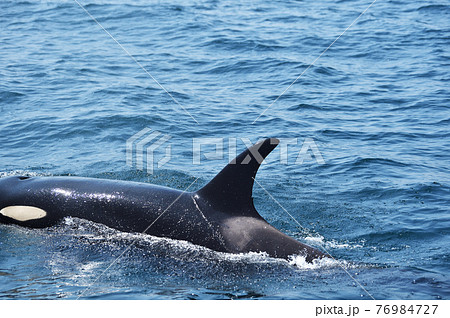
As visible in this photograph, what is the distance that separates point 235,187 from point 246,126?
25.6ft

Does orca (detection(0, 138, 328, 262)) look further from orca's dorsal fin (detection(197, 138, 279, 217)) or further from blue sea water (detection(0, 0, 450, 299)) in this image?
blue sea water (detection(0, 0, 450, 299))

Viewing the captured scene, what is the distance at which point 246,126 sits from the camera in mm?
15609

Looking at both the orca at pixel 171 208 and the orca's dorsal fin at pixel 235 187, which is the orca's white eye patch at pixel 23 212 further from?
the orca's dorsal fin at pixel 235 187

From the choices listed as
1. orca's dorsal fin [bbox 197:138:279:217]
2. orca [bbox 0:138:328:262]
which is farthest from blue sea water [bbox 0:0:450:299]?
orca's dorsal fin [bbox 197:138:279:217]

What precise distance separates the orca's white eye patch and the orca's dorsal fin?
111 inches

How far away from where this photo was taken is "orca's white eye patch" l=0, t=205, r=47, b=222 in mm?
9203

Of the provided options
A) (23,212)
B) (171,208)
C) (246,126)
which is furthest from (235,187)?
(246,126)

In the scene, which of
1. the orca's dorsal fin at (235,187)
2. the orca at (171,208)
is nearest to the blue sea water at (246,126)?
the orca at (171,208)

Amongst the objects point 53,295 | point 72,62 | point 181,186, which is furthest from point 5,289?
point 72,62

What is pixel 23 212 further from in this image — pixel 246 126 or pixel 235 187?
pixel 246 126

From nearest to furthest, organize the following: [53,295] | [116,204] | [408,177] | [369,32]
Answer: [53,295] < [116,204] < [408,177] < [369,32]
